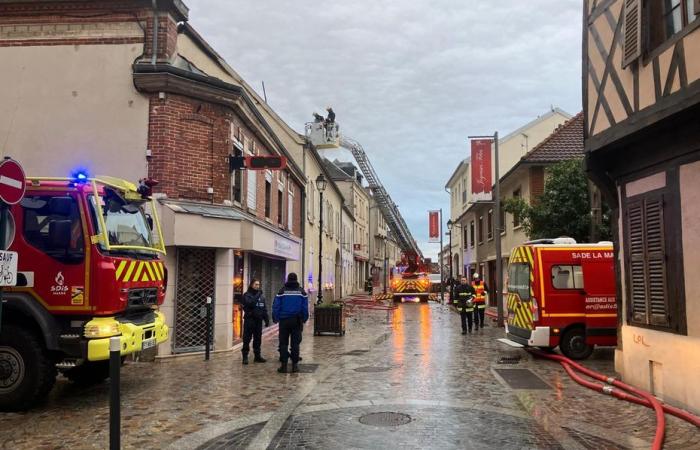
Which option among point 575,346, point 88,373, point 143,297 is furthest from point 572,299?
point 88,373

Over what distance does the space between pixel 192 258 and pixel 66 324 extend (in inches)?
180

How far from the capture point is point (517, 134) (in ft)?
107

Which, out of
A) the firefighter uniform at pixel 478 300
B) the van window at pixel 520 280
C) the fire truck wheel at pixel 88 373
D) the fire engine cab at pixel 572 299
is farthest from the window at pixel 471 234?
the fire truck wheel at pixel 88 373

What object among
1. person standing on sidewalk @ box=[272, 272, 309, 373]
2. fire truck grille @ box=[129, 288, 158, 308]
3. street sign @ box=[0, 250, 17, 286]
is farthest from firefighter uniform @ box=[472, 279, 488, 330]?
street sign @ box=[0, 250, 17, 286]

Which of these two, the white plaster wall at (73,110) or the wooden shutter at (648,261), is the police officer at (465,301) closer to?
the wooden shutter at (648,261)

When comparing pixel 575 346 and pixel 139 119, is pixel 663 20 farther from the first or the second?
pixel 139 119

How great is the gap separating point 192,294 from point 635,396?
329 inches

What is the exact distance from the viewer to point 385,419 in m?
6.58

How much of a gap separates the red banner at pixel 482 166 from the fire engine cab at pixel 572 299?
345 inches

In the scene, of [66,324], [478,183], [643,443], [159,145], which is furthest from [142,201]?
[478,183]

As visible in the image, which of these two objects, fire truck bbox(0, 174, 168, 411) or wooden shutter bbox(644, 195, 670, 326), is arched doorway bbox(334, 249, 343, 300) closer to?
fire truck bbox(0, 174, 168, 411)

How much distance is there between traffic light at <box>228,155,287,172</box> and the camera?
41.5 feet

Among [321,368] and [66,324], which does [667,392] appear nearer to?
[321,368]

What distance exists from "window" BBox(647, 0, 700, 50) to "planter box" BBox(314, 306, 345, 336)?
1059 centimetres
